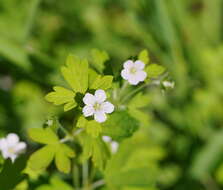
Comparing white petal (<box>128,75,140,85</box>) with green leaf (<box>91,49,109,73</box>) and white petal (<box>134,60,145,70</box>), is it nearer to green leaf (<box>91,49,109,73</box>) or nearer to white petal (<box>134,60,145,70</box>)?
white petal (<box>134,60,145,70</box>)

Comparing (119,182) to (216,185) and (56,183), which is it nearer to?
(56,183)

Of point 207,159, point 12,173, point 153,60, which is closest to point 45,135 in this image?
point 12,173

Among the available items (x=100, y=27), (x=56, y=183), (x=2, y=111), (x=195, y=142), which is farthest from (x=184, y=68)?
(x=56, y=183)

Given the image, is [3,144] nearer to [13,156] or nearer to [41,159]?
[13,156]

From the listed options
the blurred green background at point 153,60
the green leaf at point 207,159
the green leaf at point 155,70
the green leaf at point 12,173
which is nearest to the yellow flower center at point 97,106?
the green leaf at point 155,70

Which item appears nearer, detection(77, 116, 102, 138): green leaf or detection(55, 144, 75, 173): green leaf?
detection(77, 116, 102, 138): green leaf

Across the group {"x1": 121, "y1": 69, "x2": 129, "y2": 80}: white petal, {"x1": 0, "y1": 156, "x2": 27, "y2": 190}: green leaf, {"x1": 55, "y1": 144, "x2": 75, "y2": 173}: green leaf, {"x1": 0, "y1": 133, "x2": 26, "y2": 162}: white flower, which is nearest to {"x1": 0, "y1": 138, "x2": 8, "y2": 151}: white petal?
{"x1": 0, "y1": 133, "x2": 26, "y2": 162}: white flower
